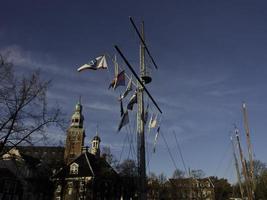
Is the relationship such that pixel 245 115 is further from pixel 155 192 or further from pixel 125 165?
pixel 155 192

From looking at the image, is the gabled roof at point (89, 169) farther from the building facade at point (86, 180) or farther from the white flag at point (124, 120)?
the white flag at point (124, 120)

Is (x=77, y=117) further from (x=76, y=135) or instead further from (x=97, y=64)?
(x=97, y=64)

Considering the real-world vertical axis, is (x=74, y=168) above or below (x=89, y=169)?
above

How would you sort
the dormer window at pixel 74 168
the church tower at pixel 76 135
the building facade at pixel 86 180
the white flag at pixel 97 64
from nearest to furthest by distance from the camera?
the white flag at pixel 97 64 < the building facade at pixel 86 180 < the dormer window at pixel 74 168 < the church tower at pixel 76 135

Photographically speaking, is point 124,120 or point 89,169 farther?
point 89,169

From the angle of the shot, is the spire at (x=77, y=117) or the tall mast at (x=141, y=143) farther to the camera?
the spire at (x=77, y=117)

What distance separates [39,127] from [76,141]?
232 feet

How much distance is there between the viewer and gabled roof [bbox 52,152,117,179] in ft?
153

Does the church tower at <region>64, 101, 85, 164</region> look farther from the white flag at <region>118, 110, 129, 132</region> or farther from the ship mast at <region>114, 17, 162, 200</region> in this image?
the white flag at <region>118, 110, 129, 132</region>

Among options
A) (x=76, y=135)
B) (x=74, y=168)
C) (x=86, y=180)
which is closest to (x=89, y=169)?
(x=74, y=168)

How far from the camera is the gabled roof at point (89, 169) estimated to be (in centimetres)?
4659

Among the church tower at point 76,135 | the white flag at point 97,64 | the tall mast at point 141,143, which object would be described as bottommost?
the tall mast at point 141,143

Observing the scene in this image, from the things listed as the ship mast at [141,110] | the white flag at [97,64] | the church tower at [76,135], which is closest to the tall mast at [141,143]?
the ship mast at [141,110]

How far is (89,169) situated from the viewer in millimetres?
59625
